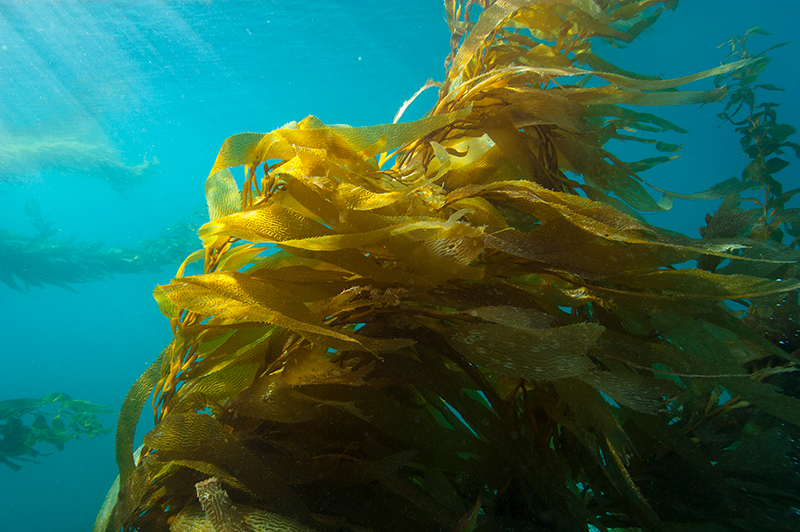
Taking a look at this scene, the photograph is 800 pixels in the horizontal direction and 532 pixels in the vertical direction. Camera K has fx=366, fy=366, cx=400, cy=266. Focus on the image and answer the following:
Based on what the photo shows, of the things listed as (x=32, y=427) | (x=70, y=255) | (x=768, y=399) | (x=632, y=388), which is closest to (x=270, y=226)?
(x=632, y=388)

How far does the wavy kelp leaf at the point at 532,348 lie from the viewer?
17.3 inches

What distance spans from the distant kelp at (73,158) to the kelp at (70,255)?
7694mm

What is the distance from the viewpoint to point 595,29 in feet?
3.09

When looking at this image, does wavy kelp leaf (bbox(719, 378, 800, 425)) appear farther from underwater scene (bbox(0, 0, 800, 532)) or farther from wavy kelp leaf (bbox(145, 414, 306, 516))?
wavy kelp leaf (bbox(145, 414, 306, 516))

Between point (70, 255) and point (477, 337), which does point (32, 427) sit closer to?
point (477, 337)

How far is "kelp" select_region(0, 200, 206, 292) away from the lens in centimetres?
1108

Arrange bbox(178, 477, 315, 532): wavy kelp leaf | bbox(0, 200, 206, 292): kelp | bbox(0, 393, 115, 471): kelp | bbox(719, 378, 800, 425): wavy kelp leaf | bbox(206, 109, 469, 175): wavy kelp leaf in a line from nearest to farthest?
bbox(178, 477, 315, 532): wavy kelp leaf < bbox(719, 378, 800, 425): wavy kelp leaf < bbox(206, 109, 469, 175): wavy kelp leaf < bbox(0, 393, 115, 471): kelp < bbox(0, 200, 206, 292): kelp

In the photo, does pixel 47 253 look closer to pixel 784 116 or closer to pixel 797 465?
pixel 797 465

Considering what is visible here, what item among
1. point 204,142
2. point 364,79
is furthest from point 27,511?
point 204,142

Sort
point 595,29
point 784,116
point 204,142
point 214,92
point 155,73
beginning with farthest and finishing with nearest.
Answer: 1. point 204,142
2. point 784,116
3. point 214,92
4. point 155,73
5. point 595,29

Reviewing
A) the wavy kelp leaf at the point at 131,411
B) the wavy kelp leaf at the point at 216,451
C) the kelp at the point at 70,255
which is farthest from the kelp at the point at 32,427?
the kelp at the point at 70,255

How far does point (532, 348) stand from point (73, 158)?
24939 mm

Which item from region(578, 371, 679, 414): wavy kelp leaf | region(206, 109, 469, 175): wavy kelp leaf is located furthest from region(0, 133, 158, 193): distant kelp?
region(578, 371, 679, 414): wavy kelp leaf

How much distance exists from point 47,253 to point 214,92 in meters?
25.2
